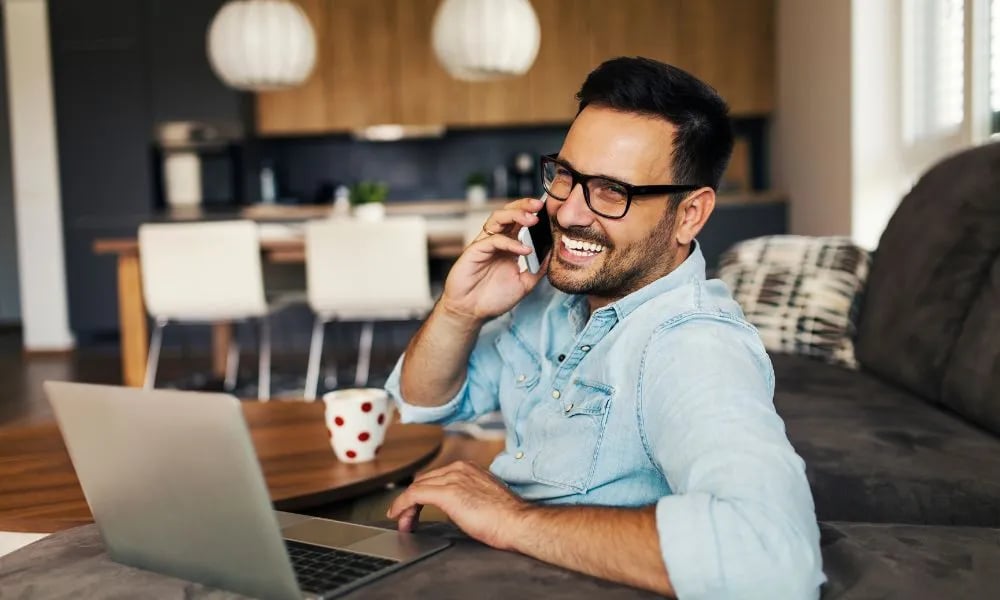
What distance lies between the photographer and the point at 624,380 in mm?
1197

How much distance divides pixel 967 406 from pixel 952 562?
101cm

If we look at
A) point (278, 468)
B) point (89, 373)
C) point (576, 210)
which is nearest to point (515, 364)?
point (576, 210)

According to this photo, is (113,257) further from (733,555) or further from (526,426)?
(733,555)

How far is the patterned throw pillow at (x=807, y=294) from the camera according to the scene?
2.88m

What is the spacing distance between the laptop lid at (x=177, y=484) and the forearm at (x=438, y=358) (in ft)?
1.81

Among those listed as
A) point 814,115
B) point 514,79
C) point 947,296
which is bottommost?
point 947,296

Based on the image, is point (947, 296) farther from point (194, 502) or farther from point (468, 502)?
point (194, 502)

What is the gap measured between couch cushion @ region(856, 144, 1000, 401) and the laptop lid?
64.5 inches

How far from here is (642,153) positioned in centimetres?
125

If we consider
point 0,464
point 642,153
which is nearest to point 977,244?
point 642,153

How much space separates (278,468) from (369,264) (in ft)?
8.80

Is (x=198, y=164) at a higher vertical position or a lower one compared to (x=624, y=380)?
higher

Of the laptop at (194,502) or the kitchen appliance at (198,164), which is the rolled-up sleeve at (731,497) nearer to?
the laptop at (194,502)

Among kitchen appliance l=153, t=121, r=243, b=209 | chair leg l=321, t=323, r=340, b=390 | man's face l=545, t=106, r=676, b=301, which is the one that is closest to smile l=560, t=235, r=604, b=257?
man's face l=545, t=106, r=676, b=301
